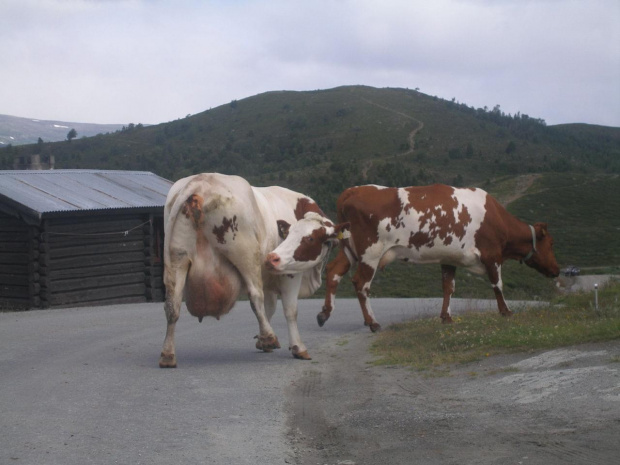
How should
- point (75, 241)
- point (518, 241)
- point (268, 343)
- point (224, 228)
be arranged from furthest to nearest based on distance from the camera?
1. point (75, 241)
2. point (518, 241)
3. point (268, 343)
4. point (224, 228)

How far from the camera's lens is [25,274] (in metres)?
22.8

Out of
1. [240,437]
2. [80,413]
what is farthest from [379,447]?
[80,413]

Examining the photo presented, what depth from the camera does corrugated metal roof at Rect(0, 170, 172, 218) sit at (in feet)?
74.0

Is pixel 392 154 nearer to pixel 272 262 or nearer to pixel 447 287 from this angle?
pixel 447 287

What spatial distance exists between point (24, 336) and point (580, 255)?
1360 inches

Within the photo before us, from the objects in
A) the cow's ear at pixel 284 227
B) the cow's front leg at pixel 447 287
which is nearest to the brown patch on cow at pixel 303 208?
the cow's ear at pixel 284 227

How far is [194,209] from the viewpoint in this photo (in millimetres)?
10617

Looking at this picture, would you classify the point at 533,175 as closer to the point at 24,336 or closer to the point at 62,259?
the point at 62,259

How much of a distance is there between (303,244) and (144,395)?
335 cm

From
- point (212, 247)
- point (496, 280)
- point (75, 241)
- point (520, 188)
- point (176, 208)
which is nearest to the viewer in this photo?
point (176, 208)

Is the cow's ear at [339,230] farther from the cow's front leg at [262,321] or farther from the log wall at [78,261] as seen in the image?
the log wall at [78,261]

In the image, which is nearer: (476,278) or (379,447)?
(379,447)

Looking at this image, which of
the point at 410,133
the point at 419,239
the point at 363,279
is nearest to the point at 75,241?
the point at 363,279

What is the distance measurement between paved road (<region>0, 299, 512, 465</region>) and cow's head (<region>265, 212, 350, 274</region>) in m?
1.26
